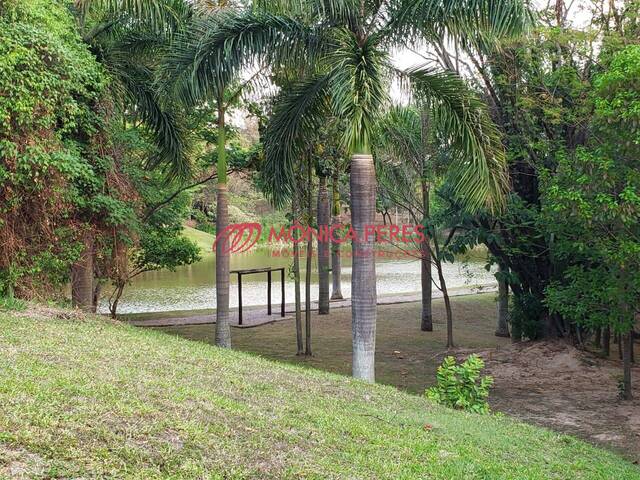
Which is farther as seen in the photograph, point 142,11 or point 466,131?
point 142,11

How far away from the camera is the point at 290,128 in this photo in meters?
11.0

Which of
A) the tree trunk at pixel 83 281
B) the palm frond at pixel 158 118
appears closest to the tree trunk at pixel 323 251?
the palm frond at pixel 158 118

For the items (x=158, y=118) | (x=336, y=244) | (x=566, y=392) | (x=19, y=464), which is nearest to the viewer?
(x=19, y=464)

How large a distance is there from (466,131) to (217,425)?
6.52 meters

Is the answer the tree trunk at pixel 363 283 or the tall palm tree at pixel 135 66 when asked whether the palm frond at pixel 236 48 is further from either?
the tree trunk at pixel 363 283

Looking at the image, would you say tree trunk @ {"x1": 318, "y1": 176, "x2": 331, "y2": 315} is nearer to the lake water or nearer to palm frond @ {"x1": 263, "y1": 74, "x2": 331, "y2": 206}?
the lake water

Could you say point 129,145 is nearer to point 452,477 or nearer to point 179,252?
point 179,252

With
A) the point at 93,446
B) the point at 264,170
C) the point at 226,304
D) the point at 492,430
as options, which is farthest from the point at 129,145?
the point at 93,446

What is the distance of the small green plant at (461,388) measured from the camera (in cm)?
771

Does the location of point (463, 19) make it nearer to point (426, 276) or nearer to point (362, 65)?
point (362, 65)

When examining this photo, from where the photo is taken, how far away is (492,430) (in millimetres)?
6309

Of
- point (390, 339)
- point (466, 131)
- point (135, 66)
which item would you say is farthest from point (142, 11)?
point (390, 339)

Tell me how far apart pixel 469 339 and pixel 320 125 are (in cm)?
753

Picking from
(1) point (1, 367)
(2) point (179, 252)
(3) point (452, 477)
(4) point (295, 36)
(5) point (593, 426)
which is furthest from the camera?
(2) point (179, 252)
